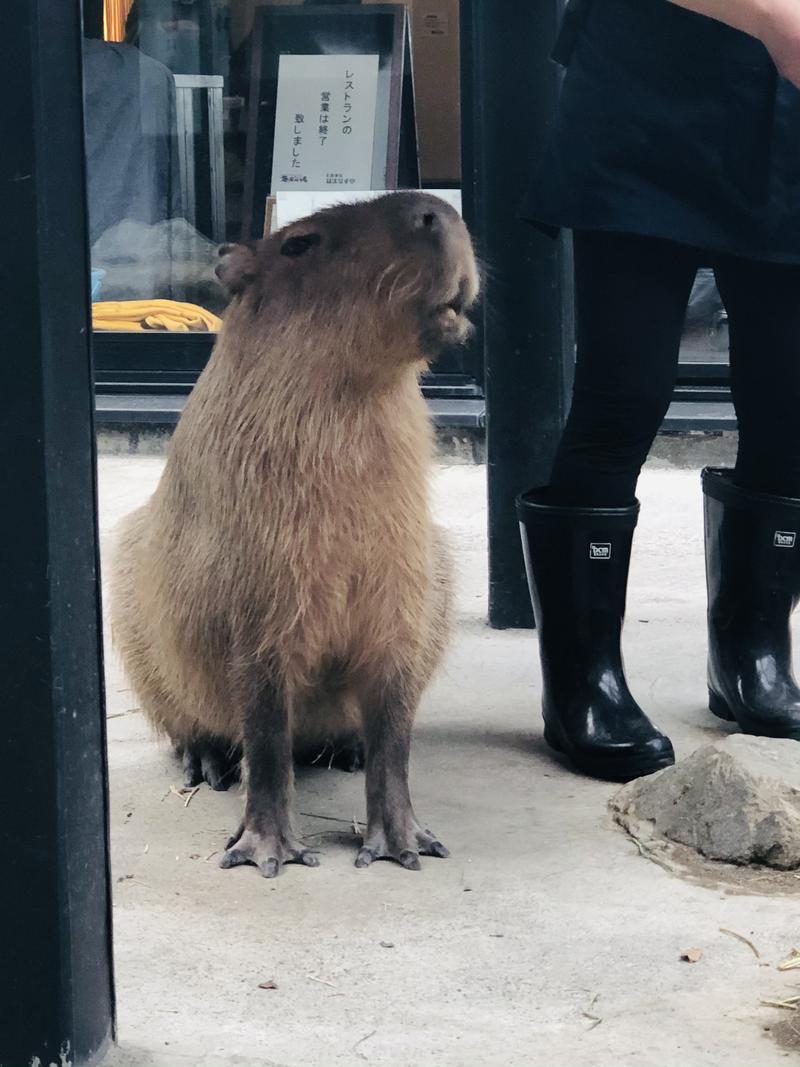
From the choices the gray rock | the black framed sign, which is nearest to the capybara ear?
the gray rock

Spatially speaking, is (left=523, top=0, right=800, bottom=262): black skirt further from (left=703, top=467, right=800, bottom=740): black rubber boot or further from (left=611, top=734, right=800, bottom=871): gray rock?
(left=611, top=734, right=800, bottom=871): gray rock

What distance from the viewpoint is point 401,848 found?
2684 millimetres

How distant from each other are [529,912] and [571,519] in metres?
0.91

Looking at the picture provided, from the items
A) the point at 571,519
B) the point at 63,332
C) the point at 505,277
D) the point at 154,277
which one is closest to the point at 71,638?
the point at 63,332

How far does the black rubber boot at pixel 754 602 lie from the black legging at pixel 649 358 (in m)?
0.07

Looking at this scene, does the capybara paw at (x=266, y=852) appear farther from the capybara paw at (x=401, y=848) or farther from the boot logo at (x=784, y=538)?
the boot logo at (x=784, y=538)

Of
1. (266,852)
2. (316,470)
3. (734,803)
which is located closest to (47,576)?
(316,470)

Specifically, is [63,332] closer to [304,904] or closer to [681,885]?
[304,904]

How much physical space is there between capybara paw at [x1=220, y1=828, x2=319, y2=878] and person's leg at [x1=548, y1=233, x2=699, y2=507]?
92 centimetres

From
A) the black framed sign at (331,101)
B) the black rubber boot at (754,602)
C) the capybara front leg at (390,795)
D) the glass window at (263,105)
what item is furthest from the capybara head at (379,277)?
the black framed sign at (331,101)

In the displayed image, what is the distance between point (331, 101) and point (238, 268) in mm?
3712

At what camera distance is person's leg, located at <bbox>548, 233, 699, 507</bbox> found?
3.03 meters

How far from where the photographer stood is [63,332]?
1760 millimetres

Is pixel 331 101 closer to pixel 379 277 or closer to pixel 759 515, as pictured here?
pixel 759 515
